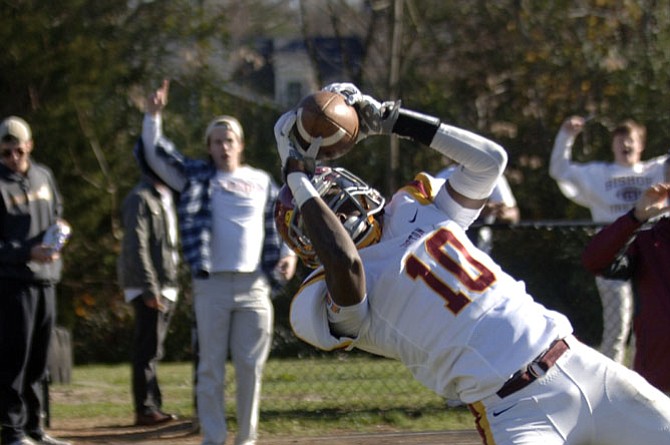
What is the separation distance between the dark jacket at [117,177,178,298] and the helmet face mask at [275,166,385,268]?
4638mm

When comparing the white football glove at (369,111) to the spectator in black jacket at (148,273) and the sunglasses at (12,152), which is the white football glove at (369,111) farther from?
the spectator in black jacket at (148,273)

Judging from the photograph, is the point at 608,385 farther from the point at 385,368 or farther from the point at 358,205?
the point at 385,368

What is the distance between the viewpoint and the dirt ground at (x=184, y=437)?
7664mm

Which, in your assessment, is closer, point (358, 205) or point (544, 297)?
point (358, 205)

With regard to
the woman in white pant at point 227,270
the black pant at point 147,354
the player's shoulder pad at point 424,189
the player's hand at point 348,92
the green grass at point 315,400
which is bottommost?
the green grass at point 315,400

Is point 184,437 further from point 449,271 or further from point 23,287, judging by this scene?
point 449,271

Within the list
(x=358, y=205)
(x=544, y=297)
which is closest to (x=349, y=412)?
(x=544, y=297)

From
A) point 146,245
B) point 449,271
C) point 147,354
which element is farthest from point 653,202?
point 147,354

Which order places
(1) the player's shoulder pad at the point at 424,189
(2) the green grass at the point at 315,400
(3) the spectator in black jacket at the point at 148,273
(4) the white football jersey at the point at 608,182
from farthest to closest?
1. (4) the white football jersey at the point at 608,182
2. (3) the spectator in black jacket at the point at 148,273
3. (2) the green grass at the point at 315,400
4. (1) the player's shoulder pad at the point at 424,189

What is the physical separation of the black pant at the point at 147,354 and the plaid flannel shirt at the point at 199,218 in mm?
1452

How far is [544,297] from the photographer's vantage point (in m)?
9.41

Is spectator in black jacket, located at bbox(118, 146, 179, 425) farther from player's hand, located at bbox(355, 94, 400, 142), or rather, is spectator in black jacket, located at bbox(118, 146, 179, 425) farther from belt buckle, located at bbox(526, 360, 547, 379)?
belt buckle, located at bbox(526, 360, 547, 379)

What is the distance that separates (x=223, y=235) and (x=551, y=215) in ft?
24.3

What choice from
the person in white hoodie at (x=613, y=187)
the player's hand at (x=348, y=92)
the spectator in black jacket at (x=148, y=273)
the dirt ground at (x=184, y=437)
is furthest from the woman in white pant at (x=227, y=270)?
the player's hand at (x=348, y=92)
